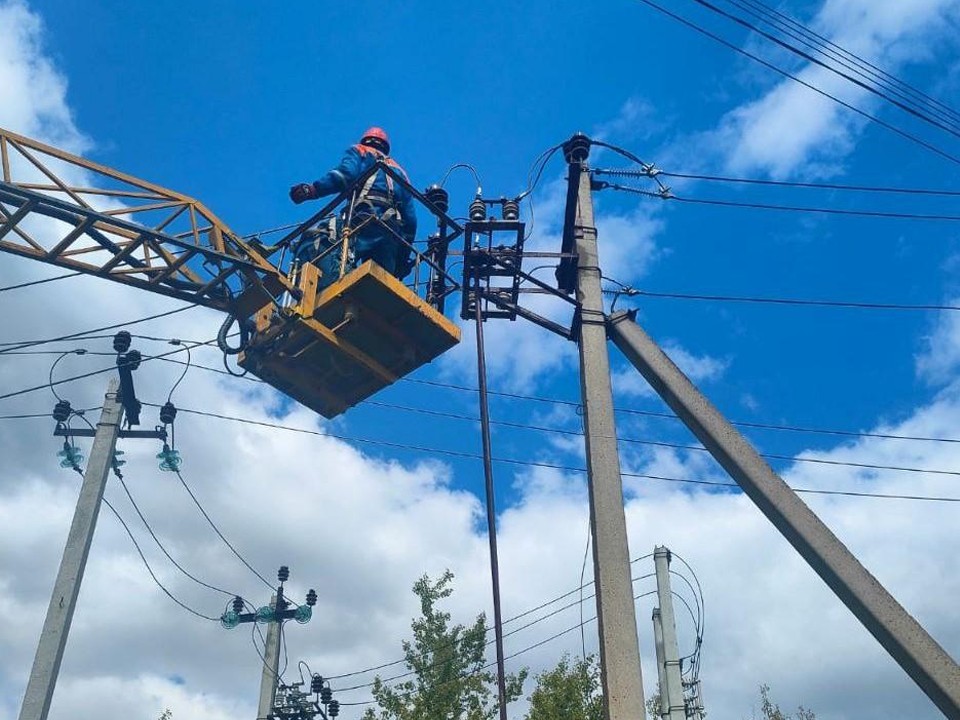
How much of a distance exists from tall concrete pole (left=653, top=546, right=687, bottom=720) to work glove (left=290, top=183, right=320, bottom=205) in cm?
771

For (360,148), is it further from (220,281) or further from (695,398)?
(695,398)

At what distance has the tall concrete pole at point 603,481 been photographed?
666cm

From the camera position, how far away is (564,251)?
957cm

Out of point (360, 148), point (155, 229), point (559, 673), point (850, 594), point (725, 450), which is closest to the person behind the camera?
point (850, 594)

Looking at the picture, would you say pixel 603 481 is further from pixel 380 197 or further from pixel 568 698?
pixel 568 698

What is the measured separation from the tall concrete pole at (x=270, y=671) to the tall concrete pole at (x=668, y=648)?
757cm

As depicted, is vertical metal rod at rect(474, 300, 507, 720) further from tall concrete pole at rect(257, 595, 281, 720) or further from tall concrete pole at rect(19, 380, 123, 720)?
tall concrete pole at rect(257, 595, 281, 720)

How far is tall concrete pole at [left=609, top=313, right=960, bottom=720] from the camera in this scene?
6.67m

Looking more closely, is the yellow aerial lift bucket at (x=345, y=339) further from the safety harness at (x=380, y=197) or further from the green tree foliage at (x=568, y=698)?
the green tree foliage at (x=568, y=698)

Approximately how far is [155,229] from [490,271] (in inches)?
148

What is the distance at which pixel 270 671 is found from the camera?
1619 centimetres

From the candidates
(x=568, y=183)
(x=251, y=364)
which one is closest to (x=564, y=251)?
(x=568, y=183)

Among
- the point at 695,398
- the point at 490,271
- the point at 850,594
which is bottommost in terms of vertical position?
the point at 850,594

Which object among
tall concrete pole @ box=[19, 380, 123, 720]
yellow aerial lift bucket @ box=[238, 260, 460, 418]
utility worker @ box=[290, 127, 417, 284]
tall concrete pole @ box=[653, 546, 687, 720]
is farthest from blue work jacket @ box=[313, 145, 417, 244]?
tall concrete pole @ box=[653, 546, 687, 720]
